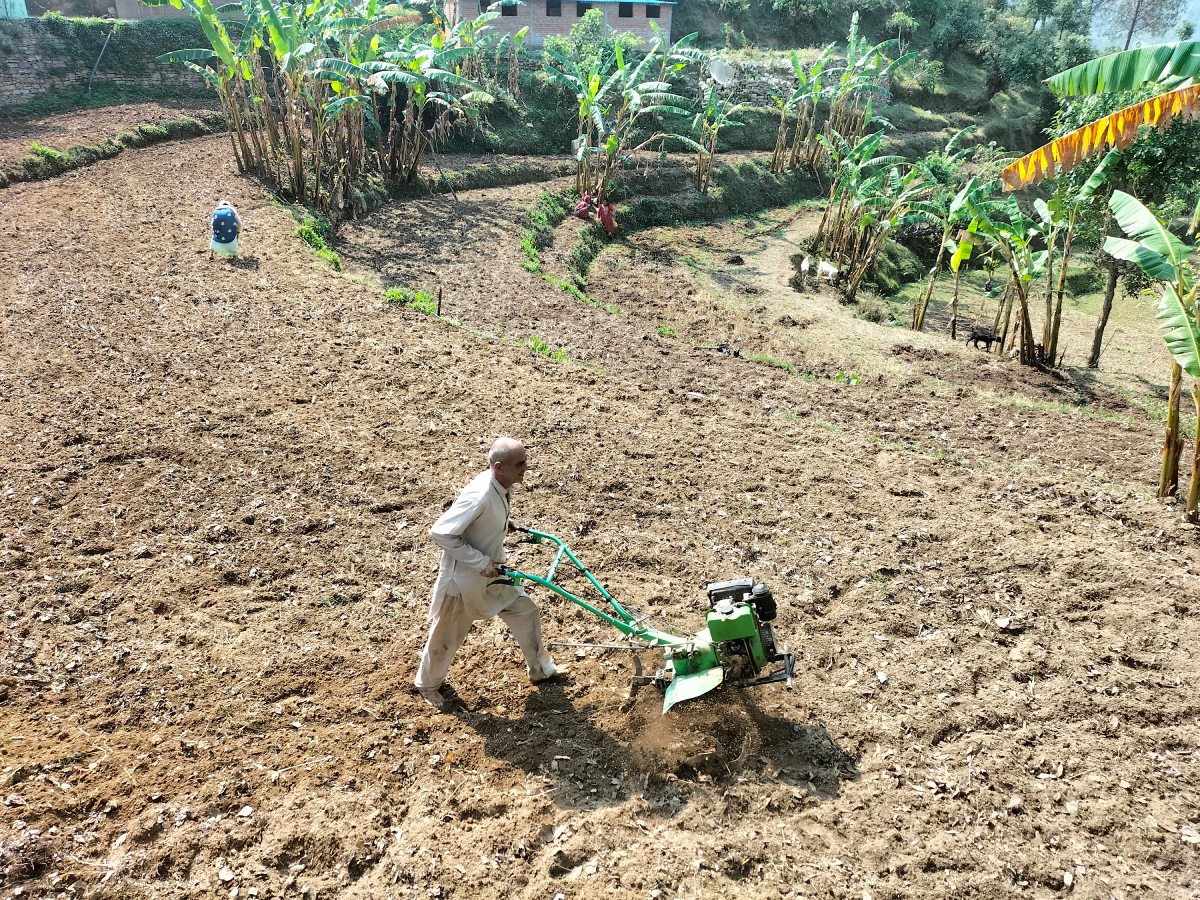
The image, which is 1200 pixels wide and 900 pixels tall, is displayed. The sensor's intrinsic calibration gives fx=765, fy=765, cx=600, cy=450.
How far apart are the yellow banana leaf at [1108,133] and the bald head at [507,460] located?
736 centimetres

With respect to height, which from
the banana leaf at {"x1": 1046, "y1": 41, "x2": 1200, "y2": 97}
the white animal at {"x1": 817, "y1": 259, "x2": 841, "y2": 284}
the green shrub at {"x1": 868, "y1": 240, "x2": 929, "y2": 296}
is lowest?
the green shrub at {"x1": 868, "y1": 240, "x2": 929, "y2": 296}

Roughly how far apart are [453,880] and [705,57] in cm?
2632

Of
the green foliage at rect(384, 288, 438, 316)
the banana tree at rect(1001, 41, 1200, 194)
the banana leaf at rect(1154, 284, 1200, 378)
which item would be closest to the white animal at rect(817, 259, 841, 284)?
the banana tree at rect(1001, 41, 1200, 194)

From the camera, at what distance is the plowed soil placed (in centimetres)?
412

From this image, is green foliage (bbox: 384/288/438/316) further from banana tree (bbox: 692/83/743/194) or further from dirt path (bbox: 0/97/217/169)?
banana tree (bbox: 692/83/743/194)

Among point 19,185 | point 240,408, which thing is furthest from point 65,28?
point 240,408

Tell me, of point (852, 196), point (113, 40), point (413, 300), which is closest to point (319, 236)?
point (413, 300)

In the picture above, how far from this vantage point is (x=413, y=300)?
11773 millimetres

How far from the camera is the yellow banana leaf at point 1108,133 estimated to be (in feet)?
24.7

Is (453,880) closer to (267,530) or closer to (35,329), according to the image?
(267,530)

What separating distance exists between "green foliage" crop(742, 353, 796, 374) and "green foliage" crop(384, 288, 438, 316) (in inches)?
198

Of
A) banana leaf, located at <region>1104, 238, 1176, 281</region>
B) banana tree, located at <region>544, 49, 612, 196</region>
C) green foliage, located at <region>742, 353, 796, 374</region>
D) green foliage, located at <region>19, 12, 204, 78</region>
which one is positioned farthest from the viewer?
green foliage, located at <region>19, 12, 204, 78</region>

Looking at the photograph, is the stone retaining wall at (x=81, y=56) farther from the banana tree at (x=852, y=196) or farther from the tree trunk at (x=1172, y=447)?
the tree trunk at (x=1172, y=447)

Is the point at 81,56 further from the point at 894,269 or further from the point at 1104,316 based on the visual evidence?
the point at 1104,316
